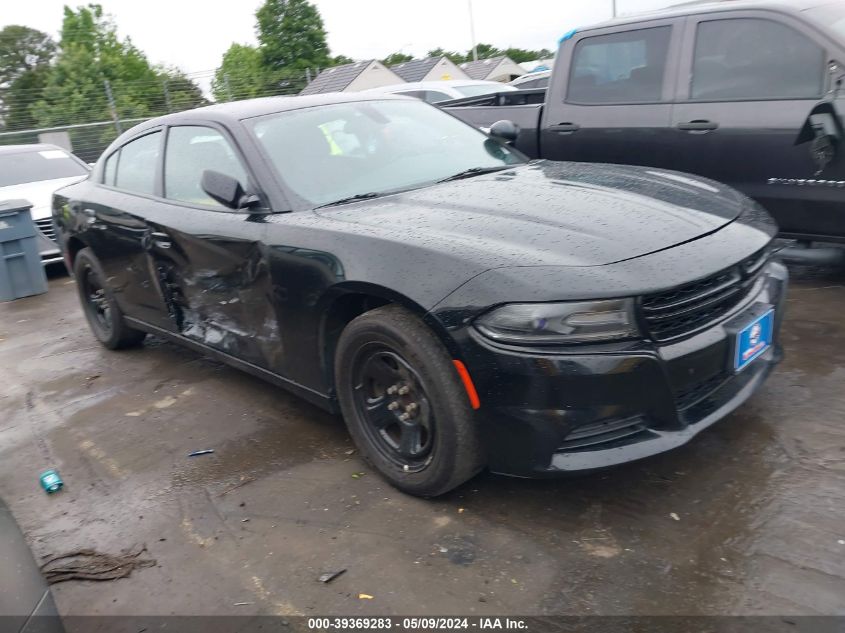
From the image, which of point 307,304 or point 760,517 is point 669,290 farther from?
point 307,304

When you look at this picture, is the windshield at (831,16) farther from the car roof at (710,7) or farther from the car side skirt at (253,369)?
the car side skirt at (253,369)

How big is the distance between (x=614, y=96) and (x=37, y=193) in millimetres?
6969

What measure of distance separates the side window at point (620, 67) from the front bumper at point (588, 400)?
315cm

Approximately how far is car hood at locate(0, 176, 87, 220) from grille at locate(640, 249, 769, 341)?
7.83 meters

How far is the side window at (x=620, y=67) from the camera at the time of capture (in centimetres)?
529

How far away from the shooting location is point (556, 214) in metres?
3.00

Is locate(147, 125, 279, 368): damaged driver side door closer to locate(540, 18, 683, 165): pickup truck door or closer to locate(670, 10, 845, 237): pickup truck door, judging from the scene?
locate(540, 18, 683, 165): pickup truck door

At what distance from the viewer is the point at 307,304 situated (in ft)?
10.7

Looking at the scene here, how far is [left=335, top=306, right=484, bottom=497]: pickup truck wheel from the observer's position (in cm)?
273

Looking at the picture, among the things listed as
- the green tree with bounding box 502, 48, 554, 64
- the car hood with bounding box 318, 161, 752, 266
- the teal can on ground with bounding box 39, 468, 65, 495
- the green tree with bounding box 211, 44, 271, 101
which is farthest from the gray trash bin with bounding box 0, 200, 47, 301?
the green tree with bounding box 502, 48, 554, 64

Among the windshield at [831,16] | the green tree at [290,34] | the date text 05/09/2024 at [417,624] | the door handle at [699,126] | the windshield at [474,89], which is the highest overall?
the green tree at [290,34]

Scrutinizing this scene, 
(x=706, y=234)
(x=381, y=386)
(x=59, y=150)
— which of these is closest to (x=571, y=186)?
(x=706, y=234)

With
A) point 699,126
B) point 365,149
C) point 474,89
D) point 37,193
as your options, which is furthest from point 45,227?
point 474,89

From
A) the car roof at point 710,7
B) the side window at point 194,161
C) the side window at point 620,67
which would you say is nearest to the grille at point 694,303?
the side window at point 194,161
